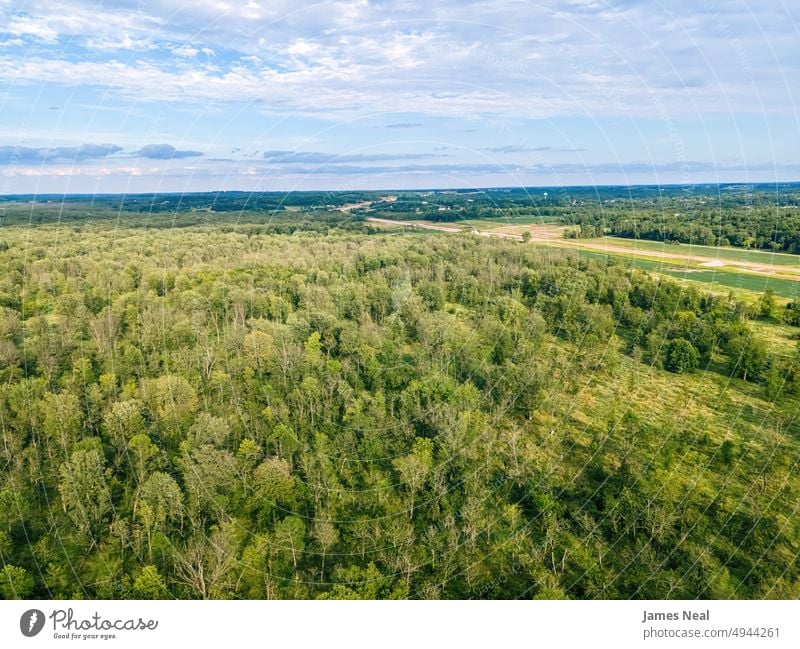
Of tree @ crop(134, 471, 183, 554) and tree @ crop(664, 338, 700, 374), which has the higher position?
tree @ crop(664, 338, 700, 374)

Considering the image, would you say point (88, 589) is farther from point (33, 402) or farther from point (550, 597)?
point (550, 597)

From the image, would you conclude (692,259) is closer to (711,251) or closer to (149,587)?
(711,251)

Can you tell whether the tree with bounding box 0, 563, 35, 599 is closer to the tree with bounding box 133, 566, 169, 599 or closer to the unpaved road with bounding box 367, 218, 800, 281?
the tree with bounding box 133, 566, 169, 599

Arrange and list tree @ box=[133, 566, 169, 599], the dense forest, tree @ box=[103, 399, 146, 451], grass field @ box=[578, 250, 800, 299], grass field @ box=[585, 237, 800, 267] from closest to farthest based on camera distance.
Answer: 1. tree @ box=[133, 566, 169, 599]
2. the dense forest
3. tree @ box=[103, 399, 146, 451]
4. grass field @ box=[578, 250, 800, 299]
5. grass field @ box=[585, 237, 800, 267]

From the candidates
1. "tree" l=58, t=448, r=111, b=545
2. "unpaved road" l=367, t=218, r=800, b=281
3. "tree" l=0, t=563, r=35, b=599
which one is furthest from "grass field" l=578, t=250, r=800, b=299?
"tree" l=0, t=563, r=35, b=599

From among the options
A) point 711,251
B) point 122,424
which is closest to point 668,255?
point 711,251

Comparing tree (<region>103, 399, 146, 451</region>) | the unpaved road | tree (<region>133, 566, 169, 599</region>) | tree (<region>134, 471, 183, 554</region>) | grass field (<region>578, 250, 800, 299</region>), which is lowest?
tree (<region>133, 566, 169, 599</region>)

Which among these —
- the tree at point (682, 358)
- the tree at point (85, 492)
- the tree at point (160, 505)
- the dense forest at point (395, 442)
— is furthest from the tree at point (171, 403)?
the tree at point (682, 358)

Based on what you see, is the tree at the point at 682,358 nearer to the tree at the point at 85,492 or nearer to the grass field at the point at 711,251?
the grass field at the point at 711,251
